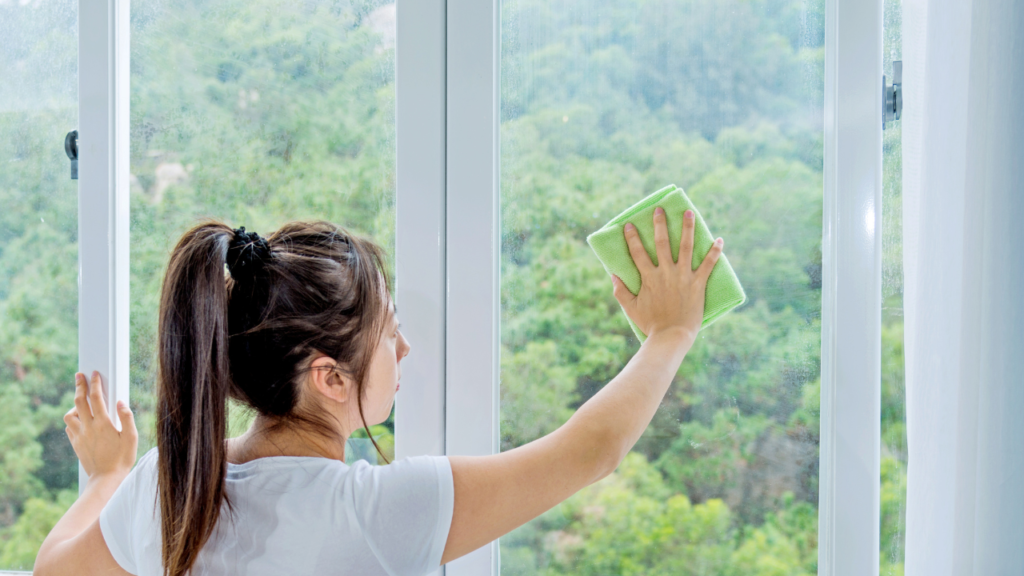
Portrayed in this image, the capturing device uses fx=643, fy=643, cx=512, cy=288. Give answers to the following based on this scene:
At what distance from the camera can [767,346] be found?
0.90m

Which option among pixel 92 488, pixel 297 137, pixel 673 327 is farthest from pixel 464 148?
pixel 92 488

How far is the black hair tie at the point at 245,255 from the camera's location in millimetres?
731

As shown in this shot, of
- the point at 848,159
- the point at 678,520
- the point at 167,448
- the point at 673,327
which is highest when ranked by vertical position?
the point at 848,159

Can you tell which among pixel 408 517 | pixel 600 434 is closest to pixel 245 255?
pixel 408 517

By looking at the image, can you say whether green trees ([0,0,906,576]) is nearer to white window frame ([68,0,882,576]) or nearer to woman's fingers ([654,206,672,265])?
white window frame ([68,0,882,576])

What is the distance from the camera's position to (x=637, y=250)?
80cm

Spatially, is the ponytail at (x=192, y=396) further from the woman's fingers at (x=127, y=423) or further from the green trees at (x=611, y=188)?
the woman's fingers at (x=127, y=423)

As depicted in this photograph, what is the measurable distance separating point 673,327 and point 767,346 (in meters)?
0.20

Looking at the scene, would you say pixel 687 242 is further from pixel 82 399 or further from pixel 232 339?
pixel 82 399

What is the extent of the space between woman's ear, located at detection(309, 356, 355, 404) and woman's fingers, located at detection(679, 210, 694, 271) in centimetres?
44

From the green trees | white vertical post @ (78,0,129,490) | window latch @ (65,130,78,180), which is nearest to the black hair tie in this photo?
the green trees

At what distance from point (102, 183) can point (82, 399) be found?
349 mm

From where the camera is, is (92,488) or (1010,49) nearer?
(1010,49)

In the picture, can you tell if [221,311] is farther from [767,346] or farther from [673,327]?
[767,346]
